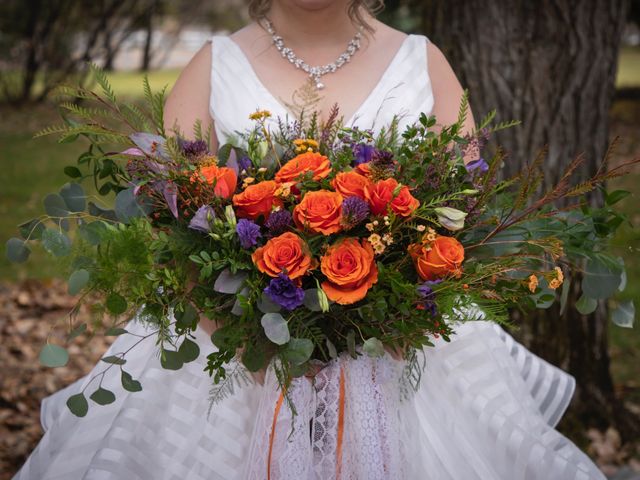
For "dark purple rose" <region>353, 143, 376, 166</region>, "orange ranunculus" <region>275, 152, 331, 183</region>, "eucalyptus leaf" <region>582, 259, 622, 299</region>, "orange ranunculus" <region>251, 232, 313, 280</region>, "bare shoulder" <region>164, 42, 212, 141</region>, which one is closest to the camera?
"orange ranunculus" <region>251, 232, 313, 280</region>

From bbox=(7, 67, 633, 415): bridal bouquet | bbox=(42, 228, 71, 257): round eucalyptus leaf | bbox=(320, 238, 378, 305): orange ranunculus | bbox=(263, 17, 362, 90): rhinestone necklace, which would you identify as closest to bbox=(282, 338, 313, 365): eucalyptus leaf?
bbox=(7, 67, 633, 415): bridal bouquet

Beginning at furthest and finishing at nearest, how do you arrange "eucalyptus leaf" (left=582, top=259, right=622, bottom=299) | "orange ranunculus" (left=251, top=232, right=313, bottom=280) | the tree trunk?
1. the tree trunk
2. "eucalyptus leaf" (left=582, top=259, right=622, bottom=299)
3. "orange ranunculus" (left=251, top=232, right=313, bottom=280)

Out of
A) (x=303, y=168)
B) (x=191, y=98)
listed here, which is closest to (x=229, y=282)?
(x=303, y=168)

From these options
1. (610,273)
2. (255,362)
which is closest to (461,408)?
(610,273)

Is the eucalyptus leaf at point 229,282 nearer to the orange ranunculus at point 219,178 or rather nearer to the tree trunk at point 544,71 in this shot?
the orange ranunculus at point 219,178

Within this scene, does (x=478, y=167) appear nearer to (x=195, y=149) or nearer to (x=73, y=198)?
(x=195, y=149)

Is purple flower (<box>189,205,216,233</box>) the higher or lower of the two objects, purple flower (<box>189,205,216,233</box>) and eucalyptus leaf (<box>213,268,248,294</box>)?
the higher

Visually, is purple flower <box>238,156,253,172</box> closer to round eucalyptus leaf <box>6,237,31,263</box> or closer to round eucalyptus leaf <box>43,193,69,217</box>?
round eucalyptus leaf <box>43,193,69,217</box>

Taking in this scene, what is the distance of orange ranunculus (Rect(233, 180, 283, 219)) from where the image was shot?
6.00 ft

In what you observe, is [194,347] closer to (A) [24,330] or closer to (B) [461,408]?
(B) [461,408]

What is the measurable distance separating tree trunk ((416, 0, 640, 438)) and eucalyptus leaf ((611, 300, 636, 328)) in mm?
1316

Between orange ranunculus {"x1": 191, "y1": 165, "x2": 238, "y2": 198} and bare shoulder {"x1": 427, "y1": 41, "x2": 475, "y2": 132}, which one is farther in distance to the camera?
bare shoulder {"x1": 427, "y1": 41, "x2": 475, "y2": 132}

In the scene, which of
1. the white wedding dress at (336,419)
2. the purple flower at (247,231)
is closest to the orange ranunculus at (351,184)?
the purple flower at (247,231)

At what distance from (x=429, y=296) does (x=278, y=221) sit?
1.38ft
